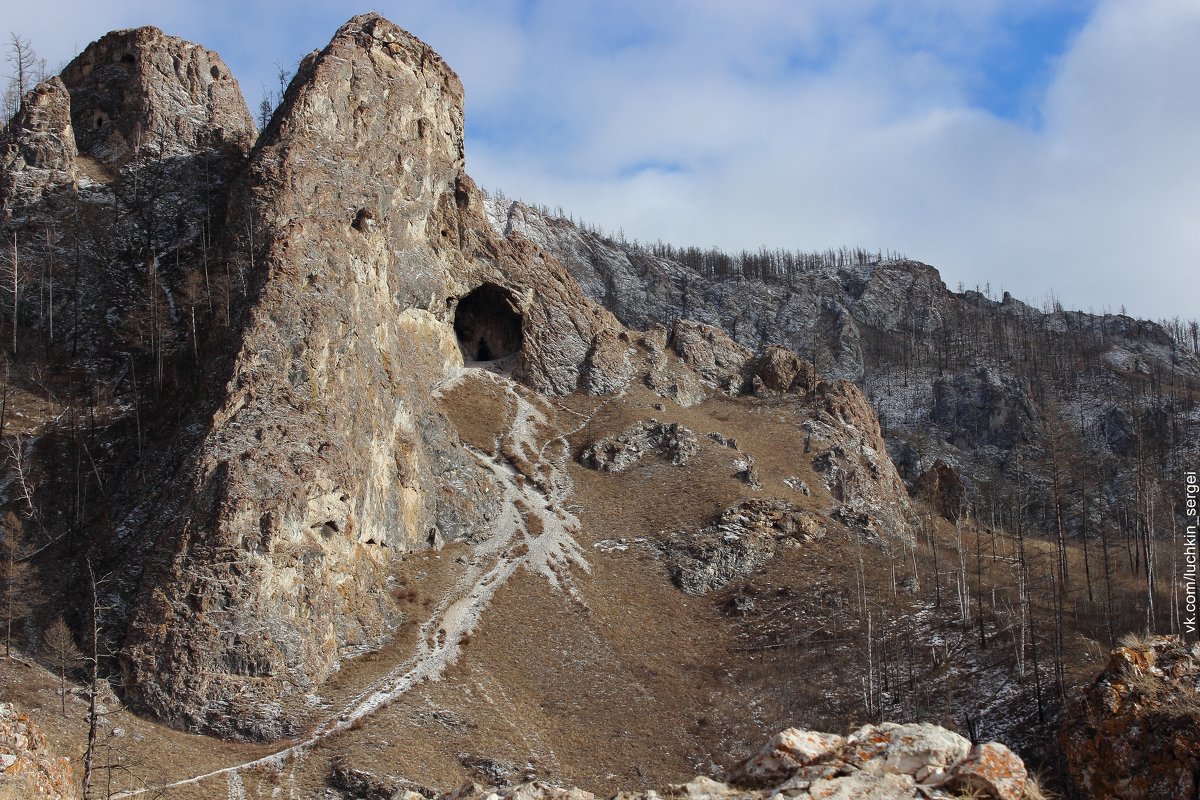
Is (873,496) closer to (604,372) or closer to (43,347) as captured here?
(604,372)

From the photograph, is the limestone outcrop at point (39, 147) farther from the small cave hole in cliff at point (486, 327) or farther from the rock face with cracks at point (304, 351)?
the small cave hole in cliff at point (486, 327)

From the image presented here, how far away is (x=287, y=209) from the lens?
203ft

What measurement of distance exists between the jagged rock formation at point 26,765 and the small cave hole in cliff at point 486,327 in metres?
61.8

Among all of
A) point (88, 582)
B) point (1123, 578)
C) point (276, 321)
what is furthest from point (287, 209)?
point (1123, 578)

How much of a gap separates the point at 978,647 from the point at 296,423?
37450mm

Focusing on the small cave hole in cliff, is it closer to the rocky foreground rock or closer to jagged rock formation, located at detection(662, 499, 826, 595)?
jagged rock formation, located at detection(662, 499, 826, 595)

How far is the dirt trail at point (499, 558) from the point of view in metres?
36.4

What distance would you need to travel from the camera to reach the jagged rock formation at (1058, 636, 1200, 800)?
18.3 meters

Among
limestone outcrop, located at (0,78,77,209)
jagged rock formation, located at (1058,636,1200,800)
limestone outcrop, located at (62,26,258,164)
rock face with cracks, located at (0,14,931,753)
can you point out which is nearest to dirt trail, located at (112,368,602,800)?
rock face with cracks, located at (0,14,931,753)

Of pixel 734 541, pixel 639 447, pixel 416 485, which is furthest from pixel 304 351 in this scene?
pixel 734 541

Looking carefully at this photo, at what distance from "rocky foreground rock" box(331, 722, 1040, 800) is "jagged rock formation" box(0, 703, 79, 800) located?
365 inches

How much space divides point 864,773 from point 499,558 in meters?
42.5

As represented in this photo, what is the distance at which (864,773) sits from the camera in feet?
44.7

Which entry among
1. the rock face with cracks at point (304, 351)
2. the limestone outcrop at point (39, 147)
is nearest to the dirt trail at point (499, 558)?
the rock face with cracks at point (304, 351)
